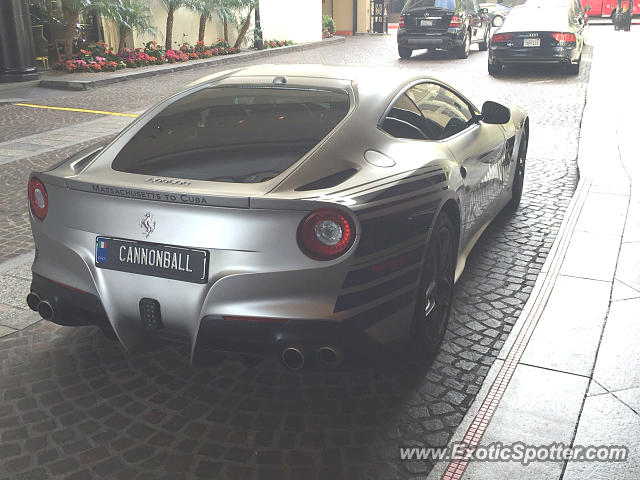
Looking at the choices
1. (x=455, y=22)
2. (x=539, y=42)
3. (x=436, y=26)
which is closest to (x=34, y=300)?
(x=539, y=42)

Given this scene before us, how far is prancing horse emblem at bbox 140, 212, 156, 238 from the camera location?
2.99 meters

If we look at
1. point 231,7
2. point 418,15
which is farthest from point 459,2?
point 231,7

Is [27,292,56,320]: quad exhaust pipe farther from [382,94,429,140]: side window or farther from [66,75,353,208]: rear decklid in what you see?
[382,94,429,140]: side window

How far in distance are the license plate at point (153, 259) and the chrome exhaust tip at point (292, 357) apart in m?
0.43

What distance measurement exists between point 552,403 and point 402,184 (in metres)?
1.21

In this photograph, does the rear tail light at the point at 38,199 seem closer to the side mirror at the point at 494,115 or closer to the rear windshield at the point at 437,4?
the side mirror at the point at 494,115

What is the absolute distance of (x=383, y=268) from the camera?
119 inches

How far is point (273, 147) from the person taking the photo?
131 inches

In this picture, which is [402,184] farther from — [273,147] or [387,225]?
[273,147]

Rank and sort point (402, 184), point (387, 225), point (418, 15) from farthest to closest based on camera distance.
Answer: point (418, 15), point (402, 184), point (387, 225)

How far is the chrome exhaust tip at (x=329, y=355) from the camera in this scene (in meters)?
2.89

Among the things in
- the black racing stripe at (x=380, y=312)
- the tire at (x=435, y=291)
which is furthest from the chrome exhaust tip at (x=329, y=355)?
the tire at (x=435, y=291)

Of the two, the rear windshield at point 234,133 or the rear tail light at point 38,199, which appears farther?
the rear tail light at point 38,199

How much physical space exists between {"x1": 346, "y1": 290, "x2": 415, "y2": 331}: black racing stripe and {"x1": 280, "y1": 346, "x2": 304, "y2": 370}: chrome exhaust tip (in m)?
0.24
